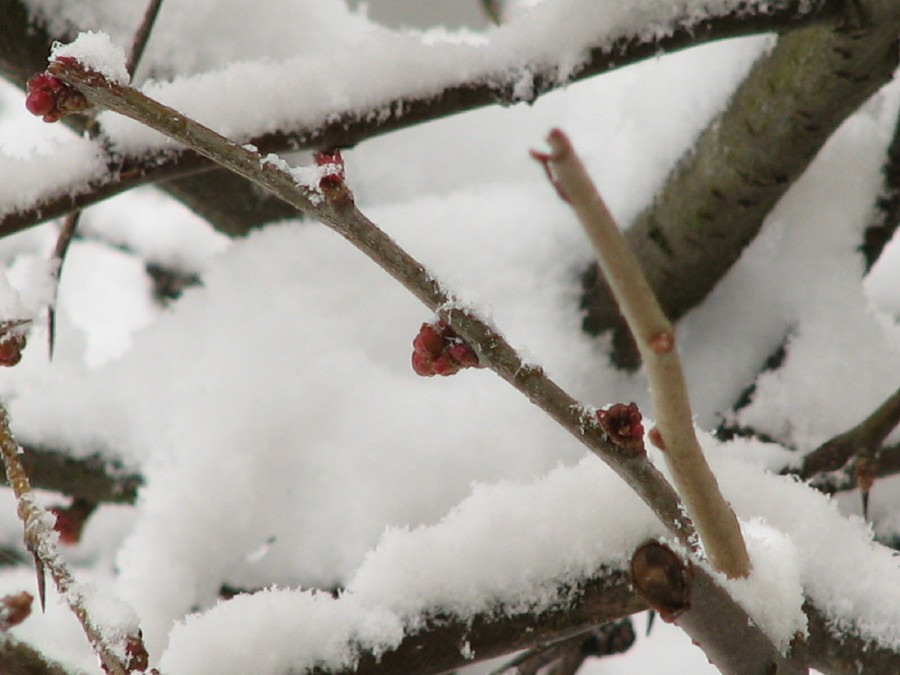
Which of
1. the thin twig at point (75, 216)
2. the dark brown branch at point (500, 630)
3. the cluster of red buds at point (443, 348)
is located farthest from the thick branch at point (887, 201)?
the thin twig at point (75, 216)

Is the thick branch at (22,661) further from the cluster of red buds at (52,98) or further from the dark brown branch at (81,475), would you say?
the dark brown branch at (81,475)

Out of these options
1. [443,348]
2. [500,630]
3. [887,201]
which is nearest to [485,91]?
[443,348]

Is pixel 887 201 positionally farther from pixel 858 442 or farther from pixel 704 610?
pixel 704 610

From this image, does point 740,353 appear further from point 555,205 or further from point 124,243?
point 124,243

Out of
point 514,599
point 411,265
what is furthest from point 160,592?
point 411,265

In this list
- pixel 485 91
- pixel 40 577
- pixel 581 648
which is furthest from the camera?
pixel 581 648

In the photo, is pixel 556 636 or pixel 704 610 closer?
pixel 704 610
